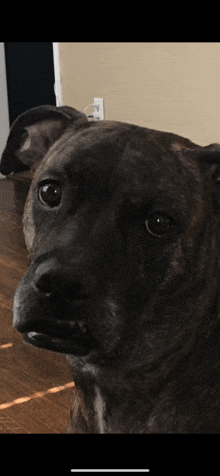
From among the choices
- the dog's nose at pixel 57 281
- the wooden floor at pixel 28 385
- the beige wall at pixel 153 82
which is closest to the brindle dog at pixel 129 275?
the dog's nose at pixel 57 281

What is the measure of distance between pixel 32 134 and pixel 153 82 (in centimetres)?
200

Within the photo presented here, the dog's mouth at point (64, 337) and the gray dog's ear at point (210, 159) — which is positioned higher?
the gray dog's ear at point (210, 159)

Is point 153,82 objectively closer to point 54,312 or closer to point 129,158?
point 129,158

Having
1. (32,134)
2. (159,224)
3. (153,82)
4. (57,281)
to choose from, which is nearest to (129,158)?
(159,224)

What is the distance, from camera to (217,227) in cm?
110

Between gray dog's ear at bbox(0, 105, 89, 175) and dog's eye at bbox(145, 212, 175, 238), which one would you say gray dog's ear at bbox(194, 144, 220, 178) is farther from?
gray dog's ear at bbox(0, 105, 89, 175)

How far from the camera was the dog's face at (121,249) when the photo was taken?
37.0 inches

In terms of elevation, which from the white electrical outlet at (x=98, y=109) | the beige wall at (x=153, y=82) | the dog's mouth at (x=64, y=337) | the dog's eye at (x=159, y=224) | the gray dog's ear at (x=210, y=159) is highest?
the gray dog's ear at (x=210, y=159)

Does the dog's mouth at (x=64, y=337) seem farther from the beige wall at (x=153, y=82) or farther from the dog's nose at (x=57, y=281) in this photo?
the beige wall at (x=153, y=82)

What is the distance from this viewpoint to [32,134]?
1.29 meters

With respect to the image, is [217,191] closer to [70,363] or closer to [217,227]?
[217,227]

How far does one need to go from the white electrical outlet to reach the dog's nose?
283cm

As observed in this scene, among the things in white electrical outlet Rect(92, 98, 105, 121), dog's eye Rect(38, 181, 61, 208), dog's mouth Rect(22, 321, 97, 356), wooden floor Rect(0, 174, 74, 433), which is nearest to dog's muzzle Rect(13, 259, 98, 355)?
dog's mouth Rect(22, 321, 97, 356)
